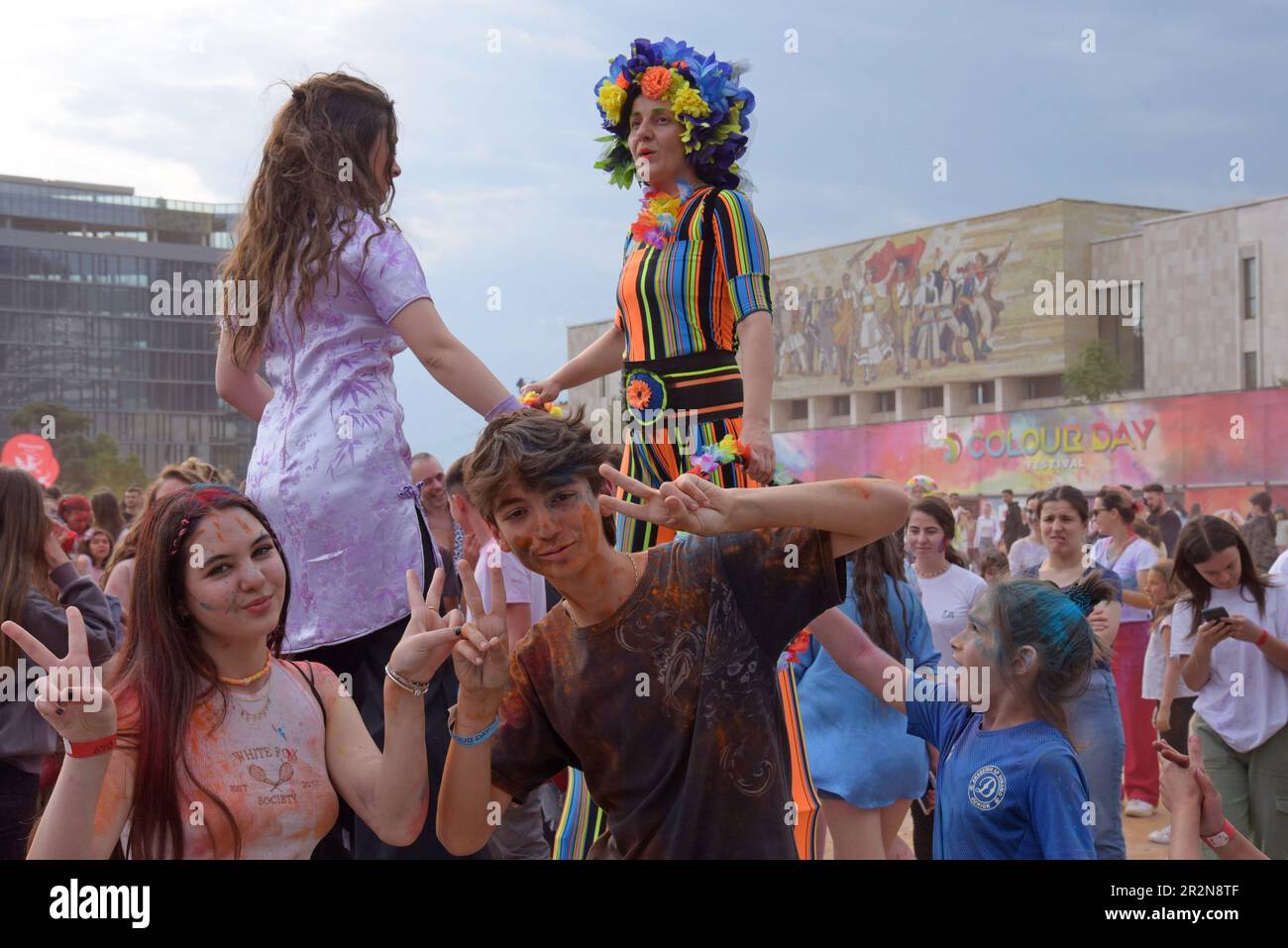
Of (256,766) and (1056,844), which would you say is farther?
(1056,844)

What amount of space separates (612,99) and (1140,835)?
5.95 metres

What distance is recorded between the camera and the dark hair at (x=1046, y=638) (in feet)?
12.1

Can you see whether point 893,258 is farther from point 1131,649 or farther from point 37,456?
point 1131,649

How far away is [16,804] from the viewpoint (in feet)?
14.8

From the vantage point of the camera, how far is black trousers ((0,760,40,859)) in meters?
4.49

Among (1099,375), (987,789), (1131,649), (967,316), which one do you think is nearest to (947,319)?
(967,316)

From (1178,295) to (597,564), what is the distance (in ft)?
186

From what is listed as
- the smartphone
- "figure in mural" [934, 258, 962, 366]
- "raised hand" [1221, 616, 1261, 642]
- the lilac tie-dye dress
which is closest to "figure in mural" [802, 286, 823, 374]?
"figure in mural" [934, 258, 962, 366]

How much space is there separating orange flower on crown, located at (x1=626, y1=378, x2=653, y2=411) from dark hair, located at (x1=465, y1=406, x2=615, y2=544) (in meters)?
1.26

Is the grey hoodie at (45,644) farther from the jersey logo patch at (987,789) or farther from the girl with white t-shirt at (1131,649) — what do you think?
the girl with white t-shirt at (1131,649)

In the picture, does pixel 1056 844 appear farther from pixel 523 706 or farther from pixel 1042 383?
pixel 1042 383

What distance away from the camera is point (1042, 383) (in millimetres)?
63500

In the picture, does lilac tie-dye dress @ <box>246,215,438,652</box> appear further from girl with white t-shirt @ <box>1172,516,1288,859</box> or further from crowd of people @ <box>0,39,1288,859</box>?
girl with white t-shirt @ <box>1172,516,1288,859</box>
